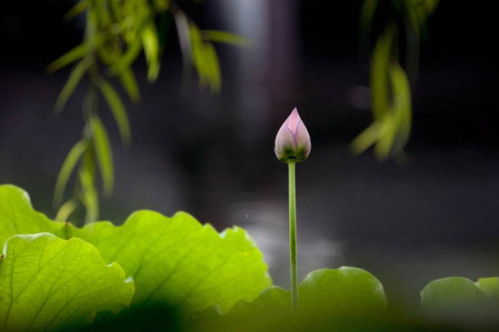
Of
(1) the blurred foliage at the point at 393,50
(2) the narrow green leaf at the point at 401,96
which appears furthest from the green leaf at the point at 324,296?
(2) the narrow green leaf at the point at 401,96

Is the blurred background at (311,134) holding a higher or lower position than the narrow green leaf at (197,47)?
lower

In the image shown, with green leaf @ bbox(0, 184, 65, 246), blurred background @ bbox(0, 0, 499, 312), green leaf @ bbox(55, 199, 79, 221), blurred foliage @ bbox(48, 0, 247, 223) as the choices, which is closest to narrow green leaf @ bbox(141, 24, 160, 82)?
blurred foliage @ bbox(48, 0, 247, 223)

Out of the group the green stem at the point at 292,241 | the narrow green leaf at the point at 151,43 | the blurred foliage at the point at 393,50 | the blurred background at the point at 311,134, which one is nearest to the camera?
the green stem at the point at 292,241

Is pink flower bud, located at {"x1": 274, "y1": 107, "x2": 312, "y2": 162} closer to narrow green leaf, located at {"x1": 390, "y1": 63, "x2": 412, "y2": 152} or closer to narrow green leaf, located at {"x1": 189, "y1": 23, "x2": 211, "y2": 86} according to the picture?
narrow green leaf, located at {"x1": 390, "y1": 63, "x2": 412, "y2": 152}

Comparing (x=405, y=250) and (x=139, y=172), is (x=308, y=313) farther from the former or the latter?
(x=139, y=172)

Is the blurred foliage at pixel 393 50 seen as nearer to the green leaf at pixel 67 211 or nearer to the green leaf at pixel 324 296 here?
the green leaf at pixel 67 211

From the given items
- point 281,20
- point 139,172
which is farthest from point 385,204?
point 281,20
